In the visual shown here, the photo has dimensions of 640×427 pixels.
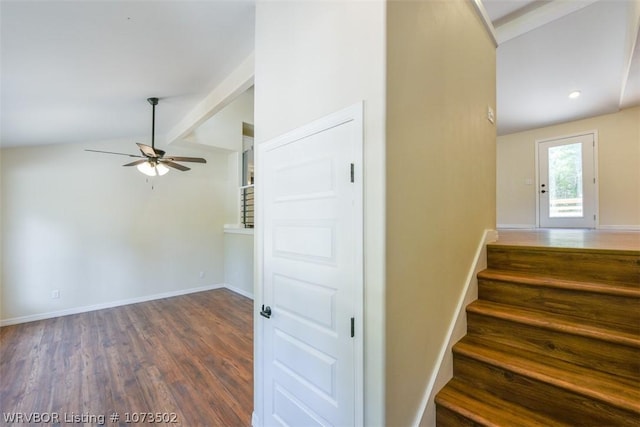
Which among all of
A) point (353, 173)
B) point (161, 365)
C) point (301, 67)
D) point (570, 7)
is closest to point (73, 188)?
point (161, 365)

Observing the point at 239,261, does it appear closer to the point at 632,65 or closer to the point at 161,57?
the point at 161,57

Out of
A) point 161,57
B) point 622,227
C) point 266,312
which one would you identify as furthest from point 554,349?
point 622,227

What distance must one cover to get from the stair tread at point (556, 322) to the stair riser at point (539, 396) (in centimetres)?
32

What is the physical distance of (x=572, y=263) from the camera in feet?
5.71

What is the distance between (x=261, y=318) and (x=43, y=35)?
2.36m

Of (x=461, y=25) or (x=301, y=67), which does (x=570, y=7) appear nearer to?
(x=461, y=25)

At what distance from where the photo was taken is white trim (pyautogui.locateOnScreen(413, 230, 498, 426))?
1.42 metres

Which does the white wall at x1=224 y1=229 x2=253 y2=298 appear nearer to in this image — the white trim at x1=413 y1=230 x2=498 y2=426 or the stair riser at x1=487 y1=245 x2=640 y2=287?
the white trim at x1=413 y1=230 x2=498 y2=426

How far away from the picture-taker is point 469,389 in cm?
153

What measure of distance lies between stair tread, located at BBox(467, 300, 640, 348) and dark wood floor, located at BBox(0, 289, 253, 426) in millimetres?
1910

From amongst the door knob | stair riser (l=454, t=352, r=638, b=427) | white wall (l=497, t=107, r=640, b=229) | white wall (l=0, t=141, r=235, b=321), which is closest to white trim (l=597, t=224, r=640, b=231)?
white wall (l=497, t=107, r=640, b=229)

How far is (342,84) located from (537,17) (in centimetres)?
270

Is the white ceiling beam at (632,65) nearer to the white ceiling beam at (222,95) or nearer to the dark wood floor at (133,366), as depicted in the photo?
the white ceiling beam at (222,95)

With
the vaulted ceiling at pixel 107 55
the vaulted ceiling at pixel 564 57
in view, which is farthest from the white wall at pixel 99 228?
the vaulted ceiling at pixel 564 57
